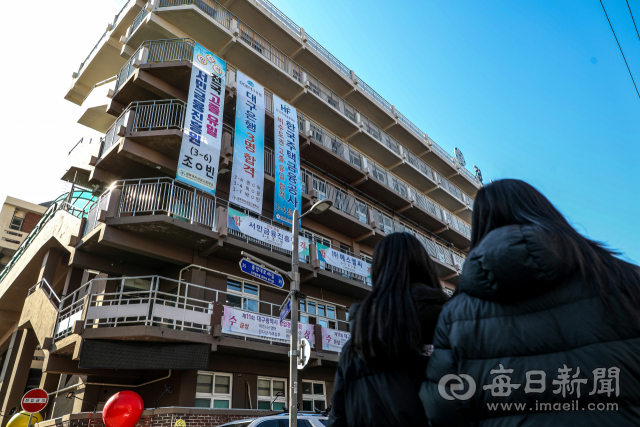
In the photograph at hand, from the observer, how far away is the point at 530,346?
59.2 inches

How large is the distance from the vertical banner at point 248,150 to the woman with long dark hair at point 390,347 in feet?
42.2

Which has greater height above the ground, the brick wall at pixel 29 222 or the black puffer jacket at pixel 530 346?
the brick wall at pixel 29 222

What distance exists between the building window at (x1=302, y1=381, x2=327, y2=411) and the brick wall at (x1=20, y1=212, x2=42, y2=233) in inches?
1186

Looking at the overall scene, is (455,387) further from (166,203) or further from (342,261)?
(342,261)

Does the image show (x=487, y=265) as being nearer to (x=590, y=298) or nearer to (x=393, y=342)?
(x=590, y=298)

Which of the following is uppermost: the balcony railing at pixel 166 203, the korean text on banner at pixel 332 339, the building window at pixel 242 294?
the balcony railing at pixel 166 203

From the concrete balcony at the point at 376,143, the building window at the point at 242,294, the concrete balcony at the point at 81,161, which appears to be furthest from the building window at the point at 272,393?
the concrete balcony at the point at 376,143

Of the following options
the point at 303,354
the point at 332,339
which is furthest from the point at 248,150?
the point at 303,354

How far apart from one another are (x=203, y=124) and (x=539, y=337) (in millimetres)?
15539

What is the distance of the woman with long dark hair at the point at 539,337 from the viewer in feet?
4.46

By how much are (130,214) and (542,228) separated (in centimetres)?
1490

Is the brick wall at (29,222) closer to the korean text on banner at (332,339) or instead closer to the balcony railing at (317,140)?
the balcony railing at (317,140)

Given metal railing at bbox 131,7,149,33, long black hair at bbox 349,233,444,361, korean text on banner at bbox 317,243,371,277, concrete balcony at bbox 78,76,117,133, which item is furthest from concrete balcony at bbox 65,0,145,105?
long black hair at bbox 349,233,444,361

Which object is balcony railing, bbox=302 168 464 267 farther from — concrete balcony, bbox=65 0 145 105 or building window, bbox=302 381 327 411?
concrete balcony, bbox=65 0 145 105
